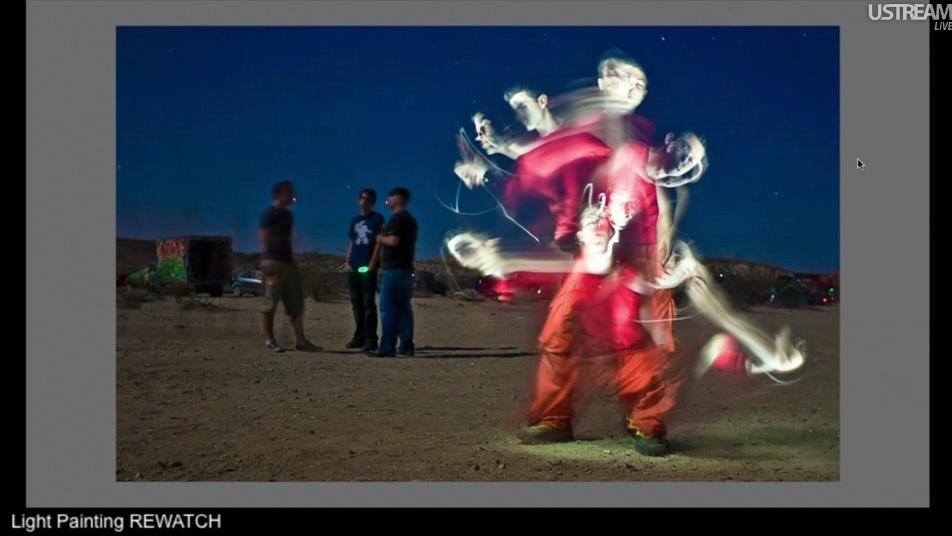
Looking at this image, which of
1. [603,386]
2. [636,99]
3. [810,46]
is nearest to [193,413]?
[603,386]

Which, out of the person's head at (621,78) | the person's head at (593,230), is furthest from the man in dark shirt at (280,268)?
the person's head at (621,78)

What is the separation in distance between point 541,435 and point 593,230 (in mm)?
1215

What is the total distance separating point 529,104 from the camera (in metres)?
5.36

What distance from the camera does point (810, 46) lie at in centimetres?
550

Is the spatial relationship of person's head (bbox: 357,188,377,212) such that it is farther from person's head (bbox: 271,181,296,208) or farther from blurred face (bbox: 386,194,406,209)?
person's head (bbox: 271,181,296,208)

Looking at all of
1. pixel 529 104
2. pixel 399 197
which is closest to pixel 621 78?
pixel 529 104

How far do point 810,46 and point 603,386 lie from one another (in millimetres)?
2332

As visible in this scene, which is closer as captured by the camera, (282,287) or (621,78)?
(621,78)

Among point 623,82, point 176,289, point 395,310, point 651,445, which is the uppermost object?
point 623,82

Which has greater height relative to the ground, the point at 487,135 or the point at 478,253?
the point at 487,135

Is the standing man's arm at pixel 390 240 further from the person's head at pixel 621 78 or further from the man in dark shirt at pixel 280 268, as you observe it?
the person's head at pixel 621 78

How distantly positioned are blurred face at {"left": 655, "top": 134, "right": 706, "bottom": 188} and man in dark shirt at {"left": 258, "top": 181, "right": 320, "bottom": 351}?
2156mm

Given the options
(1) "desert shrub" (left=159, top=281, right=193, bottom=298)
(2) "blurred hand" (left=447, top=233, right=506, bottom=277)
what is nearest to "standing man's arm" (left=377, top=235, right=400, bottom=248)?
(2) "blurred hand" (left=447, top=233, right=506, bottom=277)

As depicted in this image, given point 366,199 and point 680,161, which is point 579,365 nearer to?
point 680,161
